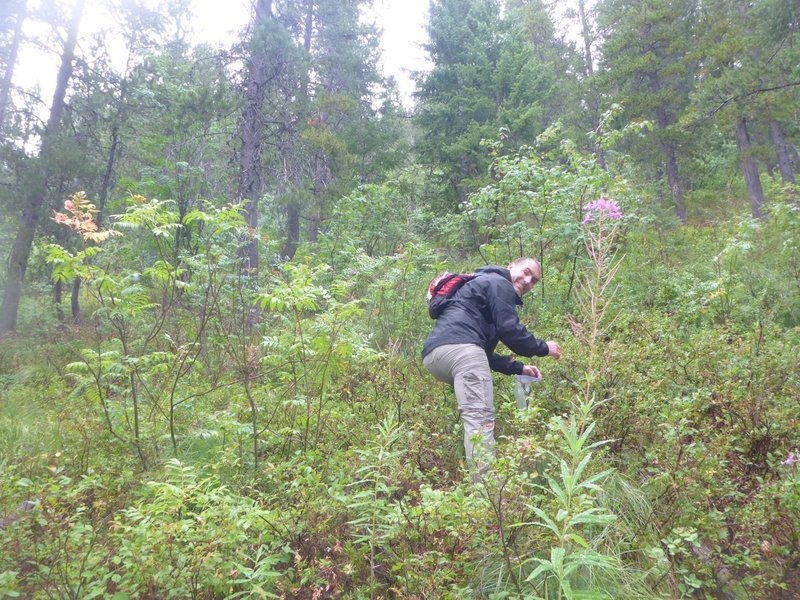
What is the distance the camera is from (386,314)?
639 centimetres

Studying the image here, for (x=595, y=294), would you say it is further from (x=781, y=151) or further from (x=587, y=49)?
(x=587, y=49)

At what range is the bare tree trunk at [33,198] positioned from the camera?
390 inches

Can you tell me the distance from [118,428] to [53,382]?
3.12 meters

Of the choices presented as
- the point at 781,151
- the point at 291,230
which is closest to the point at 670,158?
the point at 781,151

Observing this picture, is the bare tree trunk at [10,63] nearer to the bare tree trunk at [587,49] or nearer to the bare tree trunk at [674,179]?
the bare tree trunk at [587,49]

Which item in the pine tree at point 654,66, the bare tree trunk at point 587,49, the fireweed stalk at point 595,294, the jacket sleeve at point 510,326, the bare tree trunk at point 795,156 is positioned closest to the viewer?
the fireweed stalk at point 595,294

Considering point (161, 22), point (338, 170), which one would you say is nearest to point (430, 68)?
point (338, 170)

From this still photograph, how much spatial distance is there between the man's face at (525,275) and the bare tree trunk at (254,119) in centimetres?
633

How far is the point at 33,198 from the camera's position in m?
9.91

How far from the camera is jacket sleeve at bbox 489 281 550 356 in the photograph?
3631 mm

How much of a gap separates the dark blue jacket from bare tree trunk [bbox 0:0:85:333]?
1009cm

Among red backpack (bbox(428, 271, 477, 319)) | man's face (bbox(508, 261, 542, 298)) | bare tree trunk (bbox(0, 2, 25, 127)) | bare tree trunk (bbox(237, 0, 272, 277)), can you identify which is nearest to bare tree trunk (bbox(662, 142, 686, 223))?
bare tree trunk (bbox(237, 0, 272, 277))

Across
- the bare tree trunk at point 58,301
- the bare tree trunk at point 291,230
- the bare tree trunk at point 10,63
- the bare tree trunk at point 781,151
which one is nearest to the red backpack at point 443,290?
the bare tree trunk at point 291,230

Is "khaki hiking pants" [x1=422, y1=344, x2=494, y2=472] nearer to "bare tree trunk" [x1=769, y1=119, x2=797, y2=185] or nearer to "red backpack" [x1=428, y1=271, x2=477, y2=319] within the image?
"red backpack" [x1=428, y1=271, x2=477, y2=319]
